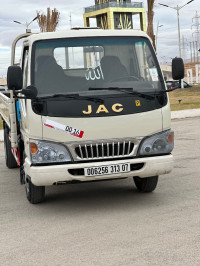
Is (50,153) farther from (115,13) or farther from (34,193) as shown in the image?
(115,13)

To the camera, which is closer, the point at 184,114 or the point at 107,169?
the point at 107,169

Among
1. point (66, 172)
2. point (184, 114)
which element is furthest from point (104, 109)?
point (184, 114)

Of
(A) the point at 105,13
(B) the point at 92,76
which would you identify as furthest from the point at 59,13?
(A) the point at 105,13

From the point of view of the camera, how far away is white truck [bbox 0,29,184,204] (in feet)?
23.0

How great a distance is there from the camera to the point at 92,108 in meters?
7.05

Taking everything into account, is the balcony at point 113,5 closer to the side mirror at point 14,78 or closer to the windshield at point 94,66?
the windshield at point 94,66

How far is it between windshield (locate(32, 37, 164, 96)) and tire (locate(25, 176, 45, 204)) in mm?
1295

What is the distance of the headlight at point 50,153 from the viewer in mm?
7027

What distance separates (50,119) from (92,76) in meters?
0.86

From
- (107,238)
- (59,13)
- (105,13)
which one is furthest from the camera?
(105,13)

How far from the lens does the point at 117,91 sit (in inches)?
285

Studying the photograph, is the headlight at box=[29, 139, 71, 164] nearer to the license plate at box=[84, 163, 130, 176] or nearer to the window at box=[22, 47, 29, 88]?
the license plate at box=[84, 163, 130, 176]

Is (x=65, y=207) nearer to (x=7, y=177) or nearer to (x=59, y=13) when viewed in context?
(x=7, y=177)

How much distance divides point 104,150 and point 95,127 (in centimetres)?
31
